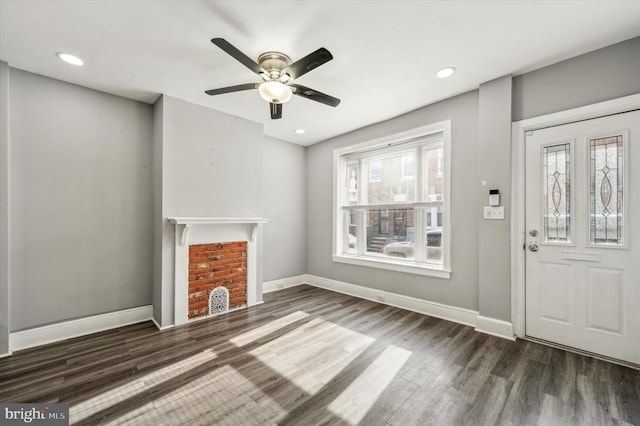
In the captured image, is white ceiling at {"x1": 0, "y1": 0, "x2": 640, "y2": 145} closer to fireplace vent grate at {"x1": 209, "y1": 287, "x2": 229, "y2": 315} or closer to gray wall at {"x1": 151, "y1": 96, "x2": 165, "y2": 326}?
gray wall at {"x1": 151, "y1": 96, "x2": 165, "y2": 326}

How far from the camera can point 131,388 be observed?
6.43 feet

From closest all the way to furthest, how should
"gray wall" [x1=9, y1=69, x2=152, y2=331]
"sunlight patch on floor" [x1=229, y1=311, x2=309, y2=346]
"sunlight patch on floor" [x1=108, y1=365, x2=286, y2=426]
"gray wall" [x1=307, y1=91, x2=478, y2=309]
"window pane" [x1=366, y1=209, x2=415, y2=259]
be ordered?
"sunlight patch on floor" [x1=108, y1=365, x2=286, y2=426] → "gray wall" [x1=9, y1=69, x2=152, y2=331] → "sunlight patch on floor" [x1=229, y1=311, x2=309, y2=346] → "gray wall" [x1=307, y1=91, x2=478, y2=309] → "window pane" [x1=366, y1=209, x2=415, y2=259]

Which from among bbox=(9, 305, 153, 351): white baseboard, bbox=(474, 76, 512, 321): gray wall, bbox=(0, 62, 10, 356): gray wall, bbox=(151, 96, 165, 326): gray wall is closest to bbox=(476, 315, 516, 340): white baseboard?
bbox=(474, 76, 512, 321): gray wall

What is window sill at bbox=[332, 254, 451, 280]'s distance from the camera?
130 inches

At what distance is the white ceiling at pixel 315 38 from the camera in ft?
6.07

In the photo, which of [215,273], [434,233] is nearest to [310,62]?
[434,233]

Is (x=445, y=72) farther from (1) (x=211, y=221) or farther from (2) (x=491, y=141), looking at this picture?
(1) (x=211, y=221)

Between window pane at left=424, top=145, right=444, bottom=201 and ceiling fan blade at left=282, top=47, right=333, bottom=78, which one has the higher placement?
ceiling fan blade at left=282, top=47, right=333, bottom=78

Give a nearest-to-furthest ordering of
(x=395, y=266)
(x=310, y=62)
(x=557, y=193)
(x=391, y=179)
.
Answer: (x=310, y=62) < (x=557, y=193) < (x=395, y=266) < (x=391, y=179)

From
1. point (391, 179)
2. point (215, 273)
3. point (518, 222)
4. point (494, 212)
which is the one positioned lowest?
point (215, 273)

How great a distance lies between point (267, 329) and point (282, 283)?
1.73m

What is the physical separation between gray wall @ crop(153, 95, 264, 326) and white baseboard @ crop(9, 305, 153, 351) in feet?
0.99

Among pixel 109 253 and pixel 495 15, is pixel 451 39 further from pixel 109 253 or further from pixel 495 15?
pixel 109 253

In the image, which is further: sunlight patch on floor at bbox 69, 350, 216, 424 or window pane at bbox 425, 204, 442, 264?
window pane at bbox 425, 204, 442, 264
